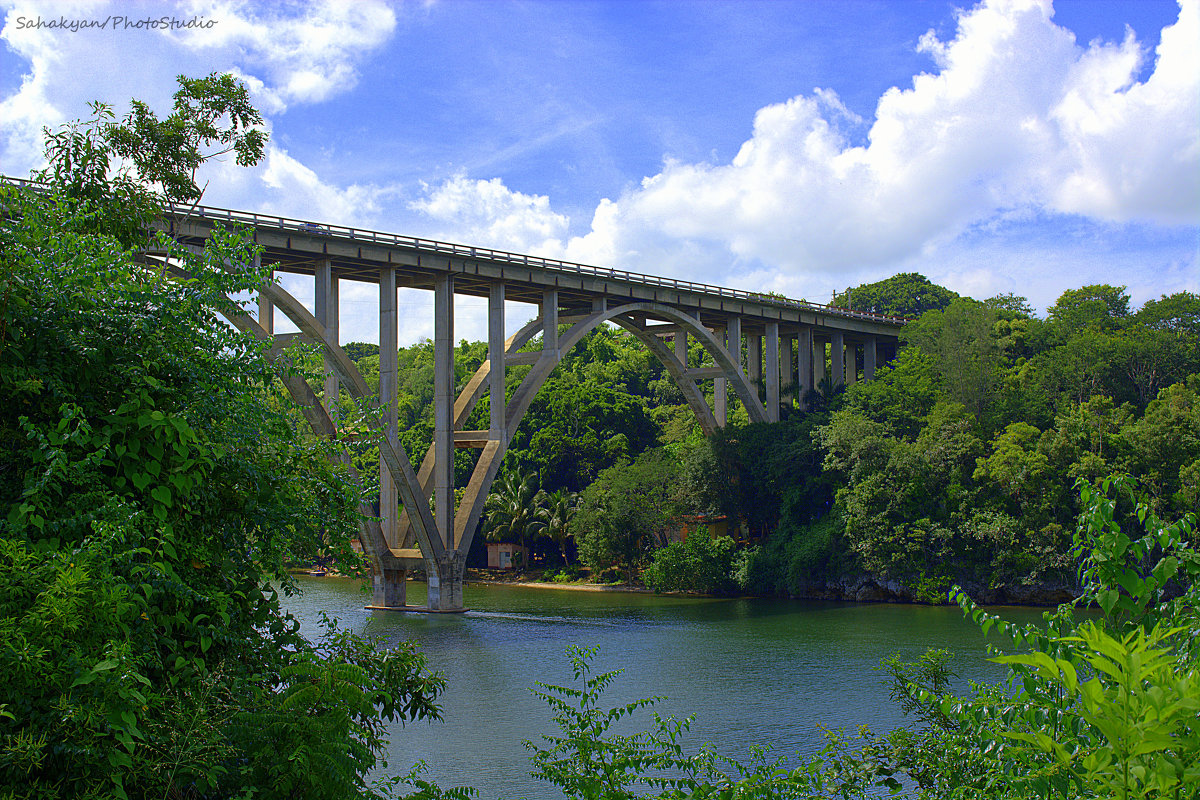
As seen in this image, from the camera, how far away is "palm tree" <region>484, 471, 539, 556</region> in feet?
168

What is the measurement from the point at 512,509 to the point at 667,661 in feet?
86.1

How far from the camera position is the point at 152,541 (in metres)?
5.67

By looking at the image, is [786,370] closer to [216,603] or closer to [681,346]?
[681,346]

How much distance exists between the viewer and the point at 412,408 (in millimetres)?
68250

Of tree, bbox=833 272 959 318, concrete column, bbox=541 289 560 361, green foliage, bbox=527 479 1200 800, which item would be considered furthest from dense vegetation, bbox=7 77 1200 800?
tree, bbox=833 272 959 318

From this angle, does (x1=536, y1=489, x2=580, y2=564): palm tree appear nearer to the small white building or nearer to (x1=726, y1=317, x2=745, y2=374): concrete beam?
the small white building

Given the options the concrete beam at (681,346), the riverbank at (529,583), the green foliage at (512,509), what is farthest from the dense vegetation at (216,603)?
the green foliage at (512,509)

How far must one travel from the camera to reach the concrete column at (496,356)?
117 feet

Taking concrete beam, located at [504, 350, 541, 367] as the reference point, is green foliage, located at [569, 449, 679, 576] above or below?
below

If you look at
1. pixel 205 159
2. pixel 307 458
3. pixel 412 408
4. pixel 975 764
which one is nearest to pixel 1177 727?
pixel 975 764

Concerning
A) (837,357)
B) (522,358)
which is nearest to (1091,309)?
(837,357)

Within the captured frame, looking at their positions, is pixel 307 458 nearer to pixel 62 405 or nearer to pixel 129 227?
pixel 62 405

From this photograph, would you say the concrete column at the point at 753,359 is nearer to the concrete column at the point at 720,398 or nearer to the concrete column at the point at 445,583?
the concrete column at the point at 720,398

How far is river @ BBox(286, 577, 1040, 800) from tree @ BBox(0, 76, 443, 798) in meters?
8.43
